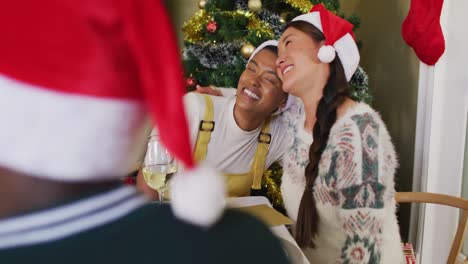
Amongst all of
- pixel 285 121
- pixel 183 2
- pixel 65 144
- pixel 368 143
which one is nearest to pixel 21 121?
pixel 65 144

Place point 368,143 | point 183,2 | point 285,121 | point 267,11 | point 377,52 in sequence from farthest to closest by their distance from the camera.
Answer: point 183,2
point 377,52
point 267,11
point 285,121
point 368,143

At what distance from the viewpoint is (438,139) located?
1.57m

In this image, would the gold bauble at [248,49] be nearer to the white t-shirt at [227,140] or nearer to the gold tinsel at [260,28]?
the gold tinsel at [260,28]

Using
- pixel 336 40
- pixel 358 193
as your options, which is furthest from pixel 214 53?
→ pixel 358 193

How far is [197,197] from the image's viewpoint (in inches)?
14.7

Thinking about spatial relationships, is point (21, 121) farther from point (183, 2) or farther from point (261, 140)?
point (183, 2)

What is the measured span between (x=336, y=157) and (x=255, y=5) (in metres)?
0.68

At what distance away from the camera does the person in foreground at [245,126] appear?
1.22 meters

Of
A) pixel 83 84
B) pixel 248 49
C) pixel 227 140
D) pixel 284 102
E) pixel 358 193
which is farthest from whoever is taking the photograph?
pixel 248 49

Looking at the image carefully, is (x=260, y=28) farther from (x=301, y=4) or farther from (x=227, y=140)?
(x=227, y=140)

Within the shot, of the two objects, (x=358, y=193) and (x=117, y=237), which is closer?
(x=117, y=237)

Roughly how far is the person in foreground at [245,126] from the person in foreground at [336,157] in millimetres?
133

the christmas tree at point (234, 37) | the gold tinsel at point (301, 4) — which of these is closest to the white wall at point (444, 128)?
the christmas tree at point (234, 37)

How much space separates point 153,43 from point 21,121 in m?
0.12
